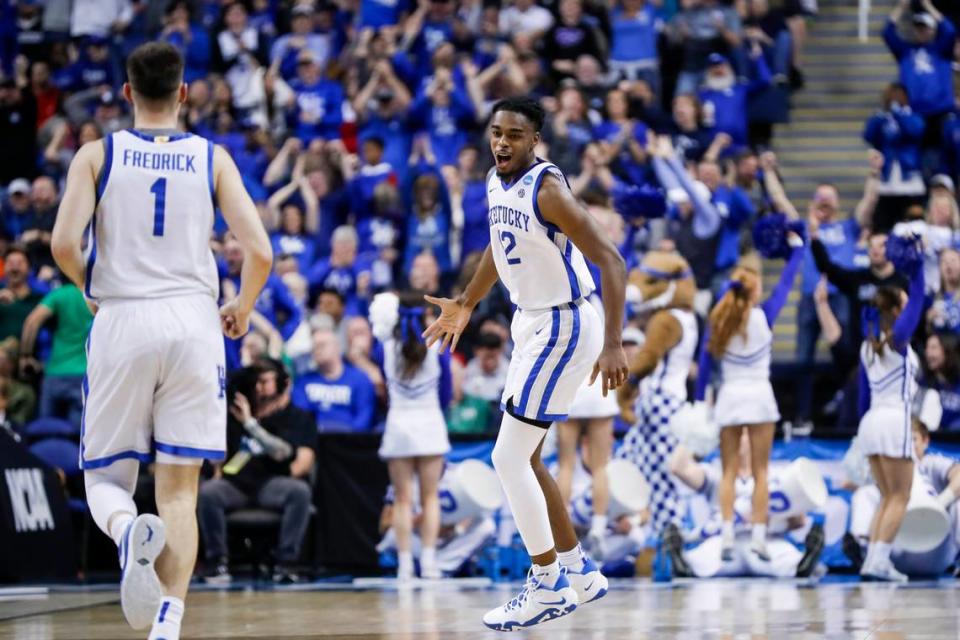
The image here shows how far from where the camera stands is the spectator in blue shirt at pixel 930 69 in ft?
56.7

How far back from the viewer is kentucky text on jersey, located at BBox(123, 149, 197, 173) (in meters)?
6.62

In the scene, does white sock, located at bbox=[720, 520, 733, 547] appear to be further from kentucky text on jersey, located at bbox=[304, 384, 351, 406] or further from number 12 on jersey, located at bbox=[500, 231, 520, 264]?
number 12 on jersey, located at bbox=[500, 231, 520, 264]

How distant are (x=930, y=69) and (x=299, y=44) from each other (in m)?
7.86

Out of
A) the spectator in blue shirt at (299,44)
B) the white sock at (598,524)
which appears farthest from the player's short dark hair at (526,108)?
the spectator in blue shirt at (299,44)

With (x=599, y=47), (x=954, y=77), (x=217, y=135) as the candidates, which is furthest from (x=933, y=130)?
(x=217, y=135)

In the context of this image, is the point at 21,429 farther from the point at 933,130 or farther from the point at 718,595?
the point at 933,130

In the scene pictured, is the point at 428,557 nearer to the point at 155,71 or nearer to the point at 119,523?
the point at 119,523

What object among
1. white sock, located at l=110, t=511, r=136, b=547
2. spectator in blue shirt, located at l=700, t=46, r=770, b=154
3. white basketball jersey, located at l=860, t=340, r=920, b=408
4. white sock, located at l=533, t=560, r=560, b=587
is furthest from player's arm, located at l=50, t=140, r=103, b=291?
spectator in blue shirt, located at l=700, t=46, r=770, b=154

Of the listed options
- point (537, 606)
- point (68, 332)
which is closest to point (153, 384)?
point (537, 606)

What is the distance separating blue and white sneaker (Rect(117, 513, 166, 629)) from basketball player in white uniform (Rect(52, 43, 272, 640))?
261mm

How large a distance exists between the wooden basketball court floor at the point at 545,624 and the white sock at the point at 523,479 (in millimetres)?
603

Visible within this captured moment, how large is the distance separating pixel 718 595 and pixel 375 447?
4115mm

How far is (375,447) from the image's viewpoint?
13.4 metres

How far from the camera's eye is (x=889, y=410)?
1166 centimetres
